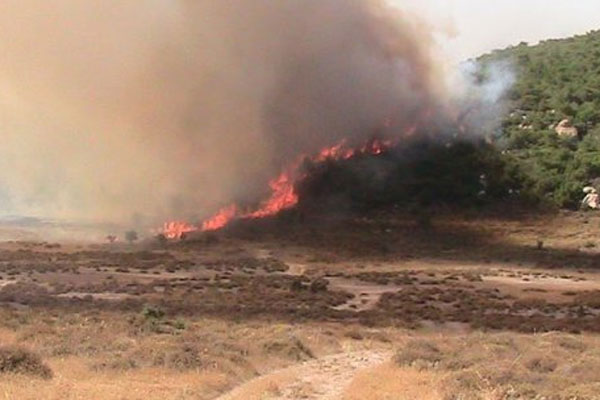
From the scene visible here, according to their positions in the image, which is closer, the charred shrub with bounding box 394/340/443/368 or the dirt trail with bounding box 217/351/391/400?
the dirt trail with bounding box 217/351/391/400

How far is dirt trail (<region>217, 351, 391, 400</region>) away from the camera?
20.9 m

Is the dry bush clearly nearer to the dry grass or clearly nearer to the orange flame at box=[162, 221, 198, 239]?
the dry grass

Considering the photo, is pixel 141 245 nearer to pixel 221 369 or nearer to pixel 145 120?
pixel 145 120

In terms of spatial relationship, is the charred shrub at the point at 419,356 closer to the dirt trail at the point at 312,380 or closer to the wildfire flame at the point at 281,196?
the dirt trail at the point at 312,380

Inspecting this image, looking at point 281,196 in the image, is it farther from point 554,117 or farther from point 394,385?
point 394,385

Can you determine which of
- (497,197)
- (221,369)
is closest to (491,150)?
(497,197)

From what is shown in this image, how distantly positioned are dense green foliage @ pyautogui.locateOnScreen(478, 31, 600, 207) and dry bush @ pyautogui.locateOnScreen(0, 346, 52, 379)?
7457 centimetres

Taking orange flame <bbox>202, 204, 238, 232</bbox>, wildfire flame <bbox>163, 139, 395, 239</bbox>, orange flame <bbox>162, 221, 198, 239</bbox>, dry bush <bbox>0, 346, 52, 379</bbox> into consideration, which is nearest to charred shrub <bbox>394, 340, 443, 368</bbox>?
dry bush <bbox>0, 346, 52, 379</bbox>

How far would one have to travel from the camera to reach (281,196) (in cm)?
8569

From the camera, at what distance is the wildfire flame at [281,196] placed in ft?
265

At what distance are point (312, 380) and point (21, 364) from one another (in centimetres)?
815

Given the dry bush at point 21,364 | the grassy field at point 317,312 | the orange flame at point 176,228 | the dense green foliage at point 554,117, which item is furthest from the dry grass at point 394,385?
the dense green foliage at point 554,117

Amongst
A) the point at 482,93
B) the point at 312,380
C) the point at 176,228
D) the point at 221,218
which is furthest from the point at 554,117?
the point at 312,380

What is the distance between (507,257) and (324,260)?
616 inches
